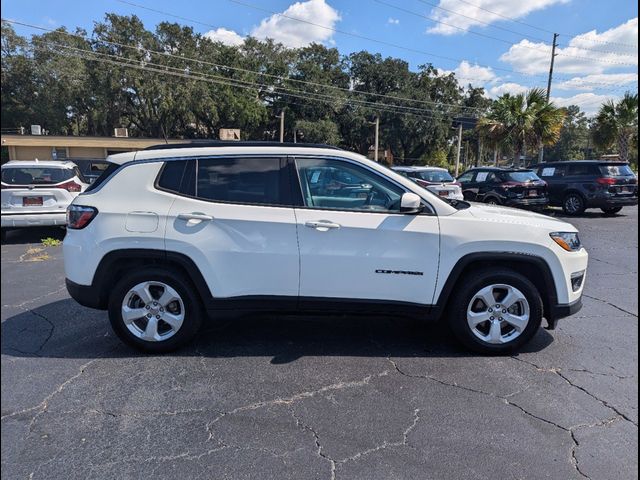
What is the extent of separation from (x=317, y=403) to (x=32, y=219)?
7.91 m

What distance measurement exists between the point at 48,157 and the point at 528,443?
4373 centimetres

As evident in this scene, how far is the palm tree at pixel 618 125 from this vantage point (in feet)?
79.3

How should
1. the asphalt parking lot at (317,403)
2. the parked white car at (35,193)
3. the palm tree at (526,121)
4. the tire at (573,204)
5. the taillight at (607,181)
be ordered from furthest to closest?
the palm tree at (526,121), the tire at (573,204), the taillight at (607,181), the parked white car at (35,193), the asphalt parking lot at (317,403)

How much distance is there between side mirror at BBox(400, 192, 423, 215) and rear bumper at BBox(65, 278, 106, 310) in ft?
9.03

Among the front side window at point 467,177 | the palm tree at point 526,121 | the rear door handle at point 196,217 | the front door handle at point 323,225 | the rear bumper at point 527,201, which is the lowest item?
the rear bumper at point 527,201

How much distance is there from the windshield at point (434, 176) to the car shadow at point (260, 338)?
9328 mm

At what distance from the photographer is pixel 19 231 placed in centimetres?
1034

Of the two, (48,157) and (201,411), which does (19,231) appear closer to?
(201,411)

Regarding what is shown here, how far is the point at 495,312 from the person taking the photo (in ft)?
12.6

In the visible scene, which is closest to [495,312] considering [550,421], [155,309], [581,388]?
[581,388]

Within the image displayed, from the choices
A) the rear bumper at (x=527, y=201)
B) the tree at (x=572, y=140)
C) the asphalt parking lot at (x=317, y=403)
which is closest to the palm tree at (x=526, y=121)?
the rear bumper at (x=527, y=201)

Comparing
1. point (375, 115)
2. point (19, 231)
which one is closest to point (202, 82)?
point (375, 115)

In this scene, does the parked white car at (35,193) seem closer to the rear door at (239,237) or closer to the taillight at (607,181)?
the rear door at (239,237)

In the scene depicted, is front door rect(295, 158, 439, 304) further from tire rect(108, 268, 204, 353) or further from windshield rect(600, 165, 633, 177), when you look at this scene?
windshield rect(600, 165, 633, 177)
